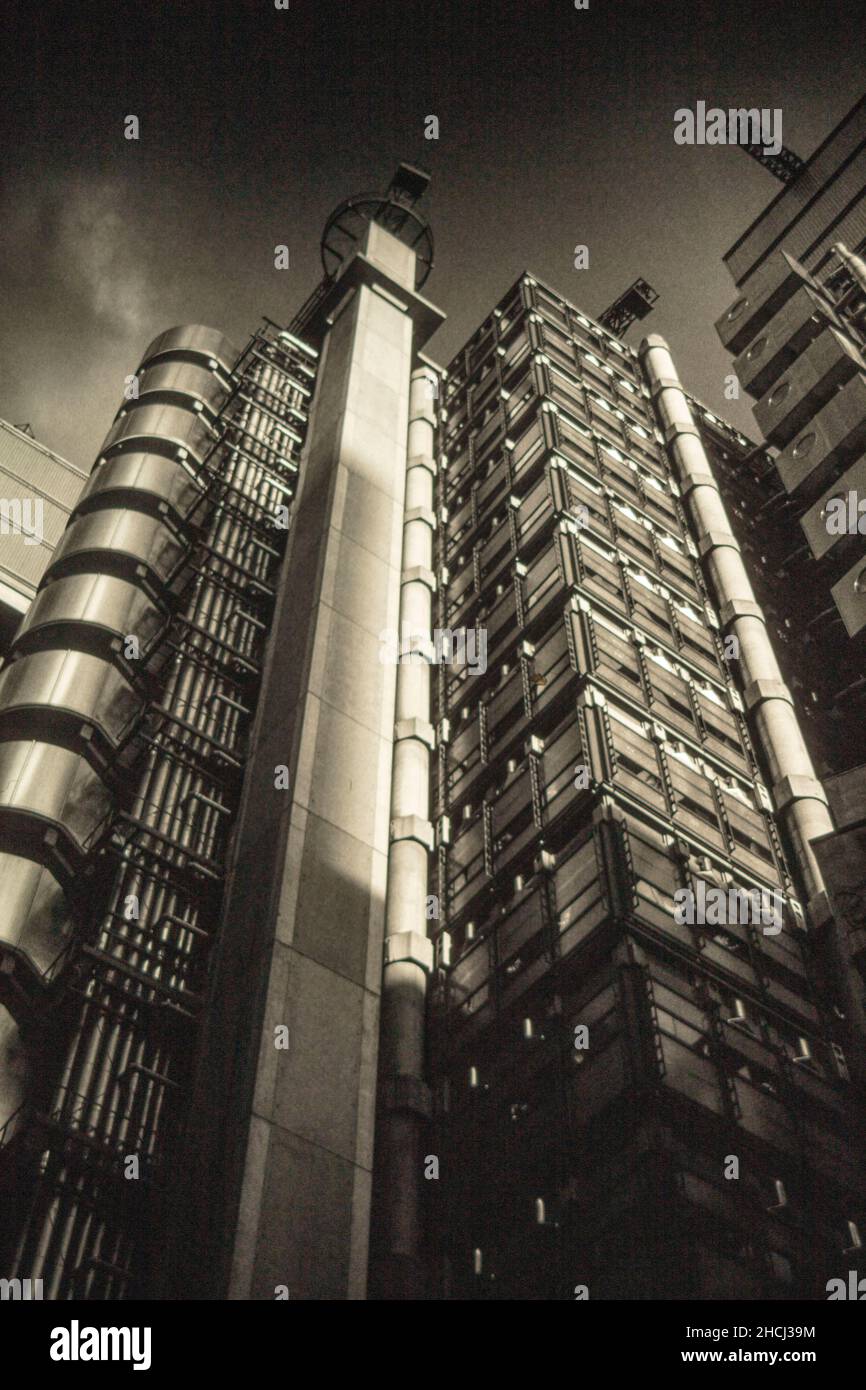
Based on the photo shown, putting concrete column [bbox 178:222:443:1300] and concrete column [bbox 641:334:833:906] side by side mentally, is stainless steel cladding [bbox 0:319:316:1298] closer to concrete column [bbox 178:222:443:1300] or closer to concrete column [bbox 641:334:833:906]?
concrete column [bbox 178:222:443:1300]

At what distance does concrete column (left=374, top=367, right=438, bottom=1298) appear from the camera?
1053 inches

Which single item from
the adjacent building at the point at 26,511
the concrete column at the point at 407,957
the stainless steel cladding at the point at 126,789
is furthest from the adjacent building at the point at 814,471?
the adjacent building at the point at 26,511

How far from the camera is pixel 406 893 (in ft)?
109

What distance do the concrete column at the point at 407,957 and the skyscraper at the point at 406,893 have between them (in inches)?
4.0

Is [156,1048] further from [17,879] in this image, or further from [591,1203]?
[591,1203]

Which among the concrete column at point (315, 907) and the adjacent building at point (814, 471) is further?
the adjacent building at point (814, 471)

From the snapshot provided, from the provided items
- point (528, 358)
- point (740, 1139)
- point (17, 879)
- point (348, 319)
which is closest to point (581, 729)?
point (740, 1139)

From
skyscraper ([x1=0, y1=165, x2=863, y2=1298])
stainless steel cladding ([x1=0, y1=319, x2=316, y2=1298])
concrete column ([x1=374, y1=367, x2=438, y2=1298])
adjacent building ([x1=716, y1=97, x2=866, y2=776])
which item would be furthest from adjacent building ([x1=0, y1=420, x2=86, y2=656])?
adjacent building ([x1=716, y1=97, x2=866, y2=776])

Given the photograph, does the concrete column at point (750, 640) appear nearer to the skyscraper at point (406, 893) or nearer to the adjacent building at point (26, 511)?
the skyscraper at point (406, 893)

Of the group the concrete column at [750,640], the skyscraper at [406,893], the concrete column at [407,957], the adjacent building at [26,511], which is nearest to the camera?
the skyscraper at [406,893]

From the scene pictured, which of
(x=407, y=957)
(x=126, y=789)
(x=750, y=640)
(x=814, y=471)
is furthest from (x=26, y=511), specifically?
(x=814, y=471)

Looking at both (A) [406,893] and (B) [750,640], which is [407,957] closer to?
(A) [406,893]

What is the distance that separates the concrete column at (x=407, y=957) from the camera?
26.8 meters

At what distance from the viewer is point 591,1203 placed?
2436cm
